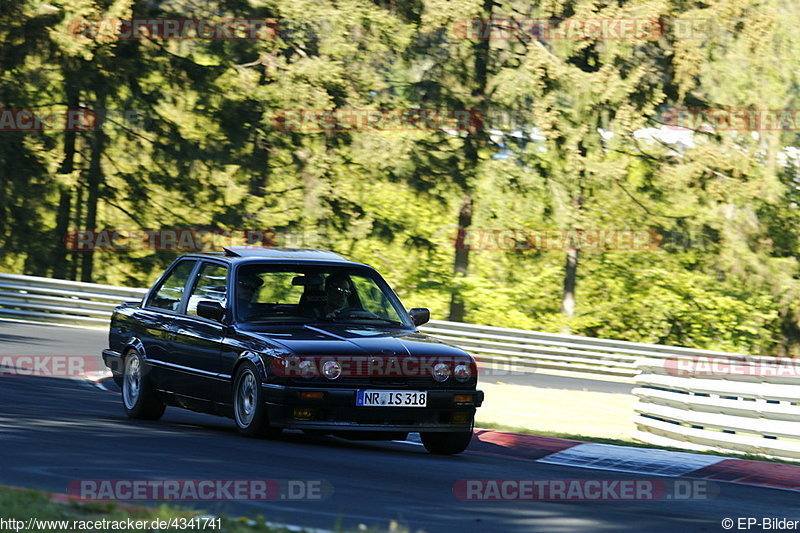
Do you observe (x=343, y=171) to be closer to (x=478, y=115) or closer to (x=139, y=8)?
(x=478, y=115)

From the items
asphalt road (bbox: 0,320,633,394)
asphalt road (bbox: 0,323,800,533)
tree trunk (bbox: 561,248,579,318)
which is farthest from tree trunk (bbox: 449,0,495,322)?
asphalt road (bbox: 0,323,800,533)

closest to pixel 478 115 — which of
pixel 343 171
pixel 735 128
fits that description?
pixel 343 171

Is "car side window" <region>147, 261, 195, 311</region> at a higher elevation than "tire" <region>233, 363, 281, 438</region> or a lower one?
higher

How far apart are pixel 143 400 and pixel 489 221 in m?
23.5

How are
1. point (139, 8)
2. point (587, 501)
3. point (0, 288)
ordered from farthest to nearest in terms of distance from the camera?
1. point (139, 8)
2. point (0, 288)
3. point (587, 501)

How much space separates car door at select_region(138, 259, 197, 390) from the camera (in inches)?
423

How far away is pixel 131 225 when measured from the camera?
34406 millimetres

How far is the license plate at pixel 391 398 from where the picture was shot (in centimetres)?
918

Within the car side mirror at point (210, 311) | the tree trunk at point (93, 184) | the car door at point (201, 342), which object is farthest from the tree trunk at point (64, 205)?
the car side mirror at point (210, 311)

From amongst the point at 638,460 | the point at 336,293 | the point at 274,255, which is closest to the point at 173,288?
the point at 274,255

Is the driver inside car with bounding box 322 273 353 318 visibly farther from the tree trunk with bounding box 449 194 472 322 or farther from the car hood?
the tree trunk with bounding box 449 194 472 322

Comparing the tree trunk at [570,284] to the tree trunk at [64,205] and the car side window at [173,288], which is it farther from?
the car side window at [173,288]

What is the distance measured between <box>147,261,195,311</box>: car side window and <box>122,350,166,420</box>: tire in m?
0.52

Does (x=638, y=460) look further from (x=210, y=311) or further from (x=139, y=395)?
(x=139, y=395)
